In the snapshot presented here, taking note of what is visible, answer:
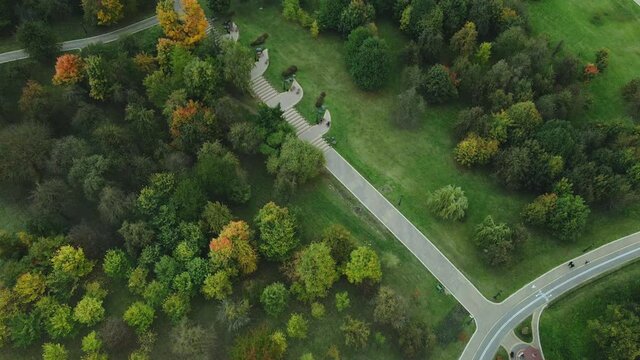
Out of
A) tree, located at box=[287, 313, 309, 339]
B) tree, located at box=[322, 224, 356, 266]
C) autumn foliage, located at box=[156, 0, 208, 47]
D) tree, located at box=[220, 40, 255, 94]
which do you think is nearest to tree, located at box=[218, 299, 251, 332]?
tree, located at box=[287, 313, 309, 339]

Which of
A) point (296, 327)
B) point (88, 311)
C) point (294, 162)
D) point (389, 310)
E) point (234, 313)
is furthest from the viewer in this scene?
point (294, 162)

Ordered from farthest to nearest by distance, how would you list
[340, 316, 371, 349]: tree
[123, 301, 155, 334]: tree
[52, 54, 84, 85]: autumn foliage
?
[52, 54, 84, 85]: autumn foliage
[340, 316, 371, 349]: tree
[123, 301, 155, 334]: tree

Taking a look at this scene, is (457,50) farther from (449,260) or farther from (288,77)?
(449,260)

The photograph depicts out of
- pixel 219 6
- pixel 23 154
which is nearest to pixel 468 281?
pixel 219 6

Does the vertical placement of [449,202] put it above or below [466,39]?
below

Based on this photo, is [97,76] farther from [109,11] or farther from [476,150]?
[476,150]

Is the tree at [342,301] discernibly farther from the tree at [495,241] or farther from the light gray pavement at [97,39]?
the light gray pavement at [97,39]

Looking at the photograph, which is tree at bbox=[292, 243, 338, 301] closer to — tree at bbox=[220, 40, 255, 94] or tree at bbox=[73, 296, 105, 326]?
tree at bbox=[73, 296, 105, 326]
